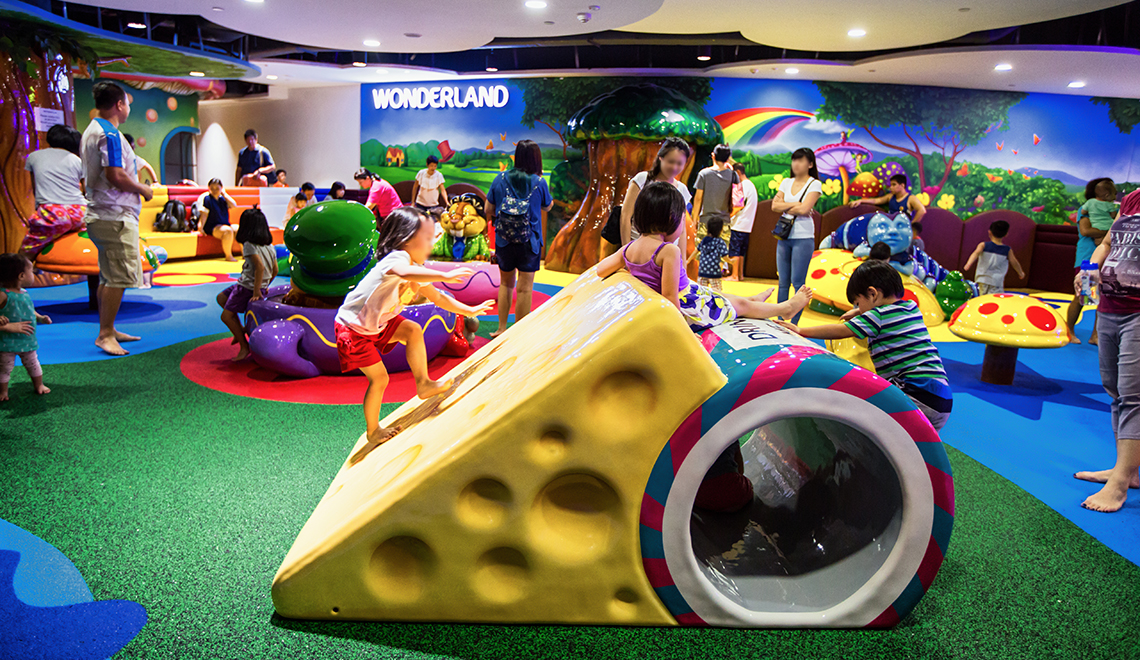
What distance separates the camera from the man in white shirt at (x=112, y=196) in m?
4.59

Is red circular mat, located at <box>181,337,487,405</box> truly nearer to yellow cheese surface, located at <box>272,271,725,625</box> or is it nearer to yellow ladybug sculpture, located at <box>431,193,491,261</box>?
yellow cheese surface, located at <box>272,271,725,625</box>

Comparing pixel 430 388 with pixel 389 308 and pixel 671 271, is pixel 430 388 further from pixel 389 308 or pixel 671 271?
pixel 671 271

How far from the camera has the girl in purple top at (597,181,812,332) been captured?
2.88 m

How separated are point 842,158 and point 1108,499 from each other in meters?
11.7

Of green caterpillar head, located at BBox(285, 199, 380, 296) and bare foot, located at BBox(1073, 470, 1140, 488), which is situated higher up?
green caterpillar head, located at BBox(285, 199, 380, 296)

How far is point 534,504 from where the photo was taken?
202cm

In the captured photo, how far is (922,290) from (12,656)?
744 centimetres

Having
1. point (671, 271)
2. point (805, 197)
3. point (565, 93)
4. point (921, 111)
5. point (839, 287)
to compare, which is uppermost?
point (565, 93)

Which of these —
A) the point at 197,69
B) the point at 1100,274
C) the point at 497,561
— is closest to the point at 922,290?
the point at 1100,274

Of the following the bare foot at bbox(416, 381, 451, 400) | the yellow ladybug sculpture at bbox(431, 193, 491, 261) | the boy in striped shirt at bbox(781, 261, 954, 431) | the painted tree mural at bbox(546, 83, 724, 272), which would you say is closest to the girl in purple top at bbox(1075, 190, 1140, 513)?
the boy in striped shirt at bbox(781, 261, 954, 431)

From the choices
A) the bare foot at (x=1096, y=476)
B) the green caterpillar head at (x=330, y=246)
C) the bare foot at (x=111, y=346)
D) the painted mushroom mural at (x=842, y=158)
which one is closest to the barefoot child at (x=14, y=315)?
the bare foot at (x=111, y=346)

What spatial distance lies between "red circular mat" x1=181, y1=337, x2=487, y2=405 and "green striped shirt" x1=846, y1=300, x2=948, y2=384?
2754mm

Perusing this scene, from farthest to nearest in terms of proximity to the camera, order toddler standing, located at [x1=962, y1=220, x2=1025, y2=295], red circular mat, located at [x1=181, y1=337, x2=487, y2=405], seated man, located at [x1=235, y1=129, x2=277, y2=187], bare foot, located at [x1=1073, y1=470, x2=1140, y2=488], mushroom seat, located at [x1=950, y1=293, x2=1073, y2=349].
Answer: seated man, located at [x1=235, y1=129, x2=277, y2=187], toddler standing, located at [x1=962, y1=220, x2=1025, y2=295], mushroom seat, located at [x1=950, y1=293, x2=1073, y2=349], red circular mat, located at [x1=181, y1=337, x2=487, y2=405], bare foot, located at [x1=1073, y1=470, x2=1140, y2=488]

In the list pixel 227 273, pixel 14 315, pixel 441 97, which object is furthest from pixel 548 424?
pixel 441 97
